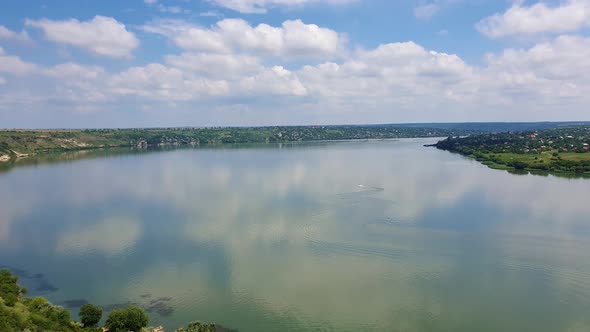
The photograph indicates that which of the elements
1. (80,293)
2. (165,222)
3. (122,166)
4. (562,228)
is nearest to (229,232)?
(165,222)

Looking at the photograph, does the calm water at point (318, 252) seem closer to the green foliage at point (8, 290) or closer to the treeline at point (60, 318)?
the treeline at point (60, 318)

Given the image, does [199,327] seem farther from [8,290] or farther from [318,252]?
[318,252]

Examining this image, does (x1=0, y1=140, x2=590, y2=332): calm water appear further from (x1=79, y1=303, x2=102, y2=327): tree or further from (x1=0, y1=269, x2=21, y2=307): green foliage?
(x1=79, y1=303, x2=102, y2=327): tree

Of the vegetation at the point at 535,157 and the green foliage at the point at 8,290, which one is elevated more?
the vegetation at the point at 535,157

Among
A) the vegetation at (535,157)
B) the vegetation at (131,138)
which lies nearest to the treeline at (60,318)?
the vegetation at (535,157)

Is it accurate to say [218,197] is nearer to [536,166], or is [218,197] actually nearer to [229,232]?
[229,232]

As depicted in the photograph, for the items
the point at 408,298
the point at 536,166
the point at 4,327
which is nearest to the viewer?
the point at 4,327

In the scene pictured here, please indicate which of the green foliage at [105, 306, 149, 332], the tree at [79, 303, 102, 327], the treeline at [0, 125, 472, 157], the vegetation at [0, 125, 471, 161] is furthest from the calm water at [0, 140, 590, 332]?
the treeline at [0, 125, 472, 157]
